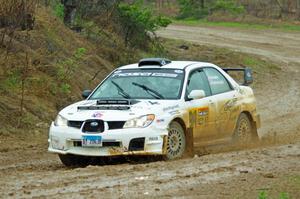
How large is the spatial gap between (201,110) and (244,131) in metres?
1.55

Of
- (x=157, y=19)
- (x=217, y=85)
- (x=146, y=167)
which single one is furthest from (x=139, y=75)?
(x=157, y=19)

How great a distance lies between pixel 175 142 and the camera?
11586 mm

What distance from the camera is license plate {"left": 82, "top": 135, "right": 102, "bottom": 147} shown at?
1095cm

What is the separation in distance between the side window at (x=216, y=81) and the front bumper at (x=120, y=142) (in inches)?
79.2

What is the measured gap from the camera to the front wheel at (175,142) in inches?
450

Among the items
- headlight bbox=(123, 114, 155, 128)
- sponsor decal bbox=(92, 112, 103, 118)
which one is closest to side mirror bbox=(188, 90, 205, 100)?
headlight bbox=(123, 114, 155, 128)

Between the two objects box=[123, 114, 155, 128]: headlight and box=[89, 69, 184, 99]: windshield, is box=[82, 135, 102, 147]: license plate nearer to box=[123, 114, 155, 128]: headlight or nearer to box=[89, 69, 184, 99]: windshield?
box=[123, 114, 155, 128]: headlight

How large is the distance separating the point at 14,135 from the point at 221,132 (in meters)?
4.02

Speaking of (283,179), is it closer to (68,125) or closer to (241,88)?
(68,125)

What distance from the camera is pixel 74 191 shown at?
8594 millimetres

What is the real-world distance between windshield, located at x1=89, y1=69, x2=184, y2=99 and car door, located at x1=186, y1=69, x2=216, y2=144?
24 centimetres

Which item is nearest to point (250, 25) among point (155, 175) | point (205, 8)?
point (205, 8)

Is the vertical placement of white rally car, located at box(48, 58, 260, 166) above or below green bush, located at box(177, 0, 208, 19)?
above

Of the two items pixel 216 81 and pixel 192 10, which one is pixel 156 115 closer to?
pixel 216 81
